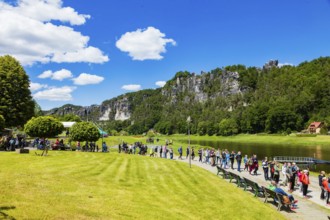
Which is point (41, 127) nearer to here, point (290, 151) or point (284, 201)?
point (284, 201)

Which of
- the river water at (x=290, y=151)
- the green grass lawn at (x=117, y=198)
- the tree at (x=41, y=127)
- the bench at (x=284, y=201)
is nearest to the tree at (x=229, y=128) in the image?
the river water at (x=290, y=151)

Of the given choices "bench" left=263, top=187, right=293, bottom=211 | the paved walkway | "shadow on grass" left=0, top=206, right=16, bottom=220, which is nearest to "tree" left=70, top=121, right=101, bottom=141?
the paved walkway

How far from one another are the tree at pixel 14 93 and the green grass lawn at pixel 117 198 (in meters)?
36.3

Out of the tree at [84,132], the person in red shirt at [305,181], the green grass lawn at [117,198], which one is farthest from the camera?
the tree at [84,132]

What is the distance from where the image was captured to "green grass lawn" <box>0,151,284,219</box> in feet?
39.7

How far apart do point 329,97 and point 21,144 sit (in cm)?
14147

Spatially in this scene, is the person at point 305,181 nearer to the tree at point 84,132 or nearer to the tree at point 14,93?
the tree at point 84,132

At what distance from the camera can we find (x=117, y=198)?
15211 millimetres

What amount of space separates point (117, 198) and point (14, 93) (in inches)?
1963

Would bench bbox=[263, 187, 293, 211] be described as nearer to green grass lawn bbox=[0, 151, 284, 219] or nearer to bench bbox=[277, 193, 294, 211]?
bench bbox=[277, 193, 294, 211]

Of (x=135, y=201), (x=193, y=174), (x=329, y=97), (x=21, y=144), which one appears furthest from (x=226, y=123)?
(x=135, y=201)

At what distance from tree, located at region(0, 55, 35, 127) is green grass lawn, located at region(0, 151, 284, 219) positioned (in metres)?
36.3

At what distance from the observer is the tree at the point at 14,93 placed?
5674cm

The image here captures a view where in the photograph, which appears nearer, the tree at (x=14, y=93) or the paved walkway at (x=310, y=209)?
the paved walkway at (x=310, y=209)
